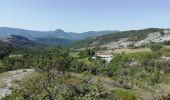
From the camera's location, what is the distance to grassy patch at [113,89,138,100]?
10025 centimetres

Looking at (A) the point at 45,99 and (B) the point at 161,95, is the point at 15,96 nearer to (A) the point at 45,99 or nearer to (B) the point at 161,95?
(A) the point at 45,99

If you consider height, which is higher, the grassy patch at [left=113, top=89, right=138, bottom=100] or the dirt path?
the dirt path

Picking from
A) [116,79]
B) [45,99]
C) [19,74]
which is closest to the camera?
[45,99]

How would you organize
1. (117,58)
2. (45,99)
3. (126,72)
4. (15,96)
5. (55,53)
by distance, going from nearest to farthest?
1. (15,96)
2. (45,99)
3. (55,53)
4. (126,72)
5. (117,58)

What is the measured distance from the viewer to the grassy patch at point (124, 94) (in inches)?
3947

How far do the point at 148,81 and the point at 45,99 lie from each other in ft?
230

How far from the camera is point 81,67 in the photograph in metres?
148

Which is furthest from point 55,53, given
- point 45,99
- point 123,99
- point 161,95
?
point 45,99

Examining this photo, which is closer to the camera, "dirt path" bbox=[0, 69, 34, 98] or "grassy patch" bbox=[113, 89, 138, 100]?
"dirt path" bbox=[0, 69, 34, 98]

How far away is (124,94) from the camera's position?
339ft

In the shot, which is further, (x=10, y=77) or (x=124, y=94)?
(x=10, y=77)

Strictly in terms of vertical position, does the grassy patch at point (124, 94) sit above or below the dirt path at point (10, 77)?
below

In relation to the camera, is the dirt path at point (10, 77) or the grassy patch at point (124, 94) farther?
the grassy patch at point (124, 94)

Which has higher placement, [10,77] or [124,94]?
[10,77]
